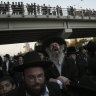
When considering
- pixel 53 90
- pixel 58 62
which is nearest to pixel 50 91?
pixel 53 90

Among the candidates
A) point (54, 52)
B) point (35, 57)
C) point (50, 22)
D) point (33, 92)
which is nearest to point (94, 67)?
point (33, 92)

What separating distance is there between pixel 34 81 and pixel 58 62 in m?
1.13

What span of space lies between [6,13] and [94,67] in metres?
23.6

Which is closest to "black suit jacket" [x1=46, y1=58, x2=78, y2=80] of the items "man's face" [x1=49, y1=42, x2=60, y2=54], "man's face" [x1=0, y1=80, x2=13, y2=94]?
"man's face" [x1=49, y1=42, x2=60, y2=54]

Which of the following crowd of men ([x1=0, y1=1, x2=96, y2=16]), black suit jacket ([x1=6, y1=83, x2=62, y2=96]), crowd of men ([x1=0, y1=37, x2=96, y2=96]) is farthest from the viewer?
crowd of men ([x1=0, y1=1, x2=96, y2=16])

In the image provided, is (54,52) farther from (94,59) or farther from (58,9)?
(58,9)

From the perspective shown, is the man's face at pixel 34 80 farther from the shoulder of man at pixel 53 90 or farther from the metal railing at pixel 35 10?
the metal railing at pixel 35 10

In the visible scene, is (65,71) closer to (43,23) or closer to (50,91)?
(50,91)

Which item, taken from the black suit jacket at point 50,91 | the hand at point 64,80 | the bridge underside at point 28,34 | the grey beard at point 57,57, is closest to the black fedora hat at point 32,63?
the black suit jacket at point 50,91

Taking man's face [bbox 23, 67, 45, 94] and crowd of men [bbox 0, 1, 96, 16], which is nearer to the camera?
man's face [bbox 23, 67, 45, 94]

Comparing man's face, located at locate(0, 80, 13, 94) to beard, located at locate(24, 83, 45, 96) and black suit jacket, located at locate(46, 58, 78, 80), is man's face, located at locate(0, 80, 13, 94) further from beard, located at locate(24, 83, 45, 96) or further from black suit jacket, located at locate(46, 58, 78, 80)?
beard, located at locate(24, 83, 45, 96)

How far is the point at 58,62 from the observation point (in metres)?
3.82

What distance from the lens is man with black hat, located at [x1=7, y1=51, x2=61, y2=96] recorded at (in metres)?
2.72

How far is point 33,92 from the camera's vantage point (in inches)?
106
